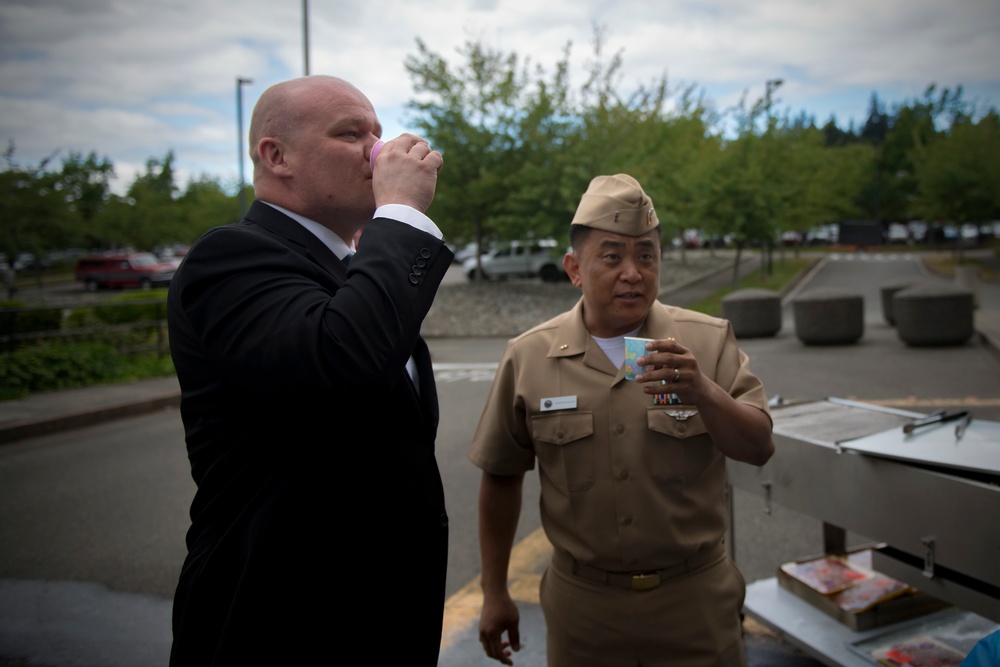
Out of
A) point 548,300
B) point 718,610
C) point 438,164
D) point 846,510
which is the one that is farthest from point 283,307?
point 548,300

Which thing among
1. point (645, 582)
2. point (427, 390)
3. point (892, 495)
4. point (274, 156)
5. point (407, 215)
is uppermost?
point (274, 156)

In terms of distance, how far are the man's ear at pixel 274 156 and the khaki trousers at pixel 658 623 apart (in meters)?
1.41

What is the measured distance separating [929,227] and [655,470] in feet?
202

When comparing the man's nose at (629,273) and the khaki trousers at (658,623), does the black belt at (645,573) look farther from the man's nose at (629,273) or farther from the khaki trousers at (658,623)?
the man's nose at (629,273)

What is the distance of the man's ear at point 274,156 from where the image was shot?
159 cm

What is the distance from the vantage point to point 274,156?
5.25ft

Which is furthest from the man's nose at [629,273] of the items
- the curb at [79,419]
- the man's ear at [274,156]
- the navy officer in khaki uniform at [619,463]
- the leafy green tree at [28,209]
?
the leafy green tree at [28,209]

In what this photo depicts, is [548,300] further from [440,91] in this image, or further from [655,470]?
[655,470]

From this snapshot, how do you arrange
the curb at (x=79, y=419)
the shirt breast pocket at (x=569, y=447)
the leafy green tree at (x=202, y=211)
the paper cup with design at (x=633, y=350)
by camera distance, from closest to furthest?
1. the paper cup with design at (x=633, y=350)
2. the shirt breast pocket at (x=569, y=447)
3. the curb at (x=79, y=419)
4. the leafy green tree at (x=202, y=211)

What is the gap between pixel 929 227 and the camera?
54688 mm

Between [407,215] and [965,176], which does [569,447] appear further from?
[965,176]

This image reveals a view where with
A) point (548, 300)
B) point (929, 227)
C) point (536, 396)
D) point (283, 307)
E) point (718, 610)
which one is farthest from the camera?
point (929, 227)

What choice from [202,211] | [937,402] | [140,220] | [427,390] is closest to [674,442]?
[427,390]

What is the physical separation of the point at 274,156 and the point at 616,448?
1219 mm
